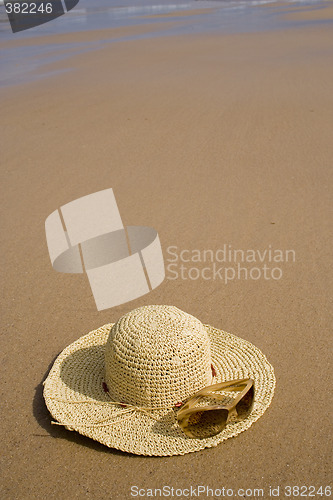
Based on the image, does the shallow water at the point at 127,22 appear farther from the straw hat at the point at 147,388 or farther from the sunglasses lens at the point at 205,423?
the sunglasses lens at the point at 205,423

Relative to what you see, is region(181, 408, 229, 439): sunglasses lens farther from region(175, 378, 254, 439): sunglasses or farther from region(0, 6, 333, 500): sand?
region(0, 6, 333, 500): sand

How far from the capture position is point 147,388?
2.19 meters

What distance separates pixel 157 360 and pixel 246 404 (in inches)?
16.0

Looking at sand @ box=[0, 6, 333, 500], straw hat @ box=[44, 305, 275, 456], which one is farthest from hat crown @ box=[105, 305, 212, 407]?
sand @ box=[0, 6, 333, 500]

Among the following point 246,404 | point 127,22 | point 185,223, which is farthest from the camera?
point 127,22

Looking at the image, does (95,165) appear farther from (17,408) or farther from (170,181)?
(17,408)

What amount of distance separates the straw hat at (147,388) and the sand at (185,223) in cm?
9

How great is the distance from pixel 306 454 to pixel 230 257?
1.77 m

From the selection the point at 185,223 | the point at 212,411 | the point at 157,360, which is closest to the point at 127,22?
the point at 185,223

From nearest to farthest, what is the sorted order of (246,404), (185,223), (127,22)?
(246,404) → (185,223) → (127,22)

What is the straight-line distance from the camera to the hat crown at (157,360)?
218 centimetres

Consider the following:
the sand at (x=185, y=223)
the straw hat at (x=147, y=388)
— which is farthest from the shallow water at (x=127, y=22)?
the straw hat at (x=147, y=388)

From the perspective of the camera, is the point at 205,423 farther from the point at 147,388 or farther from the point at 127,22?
the point at 127,22

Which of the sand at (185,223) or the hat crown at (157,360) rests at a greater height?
the hat crown at (157,360)
